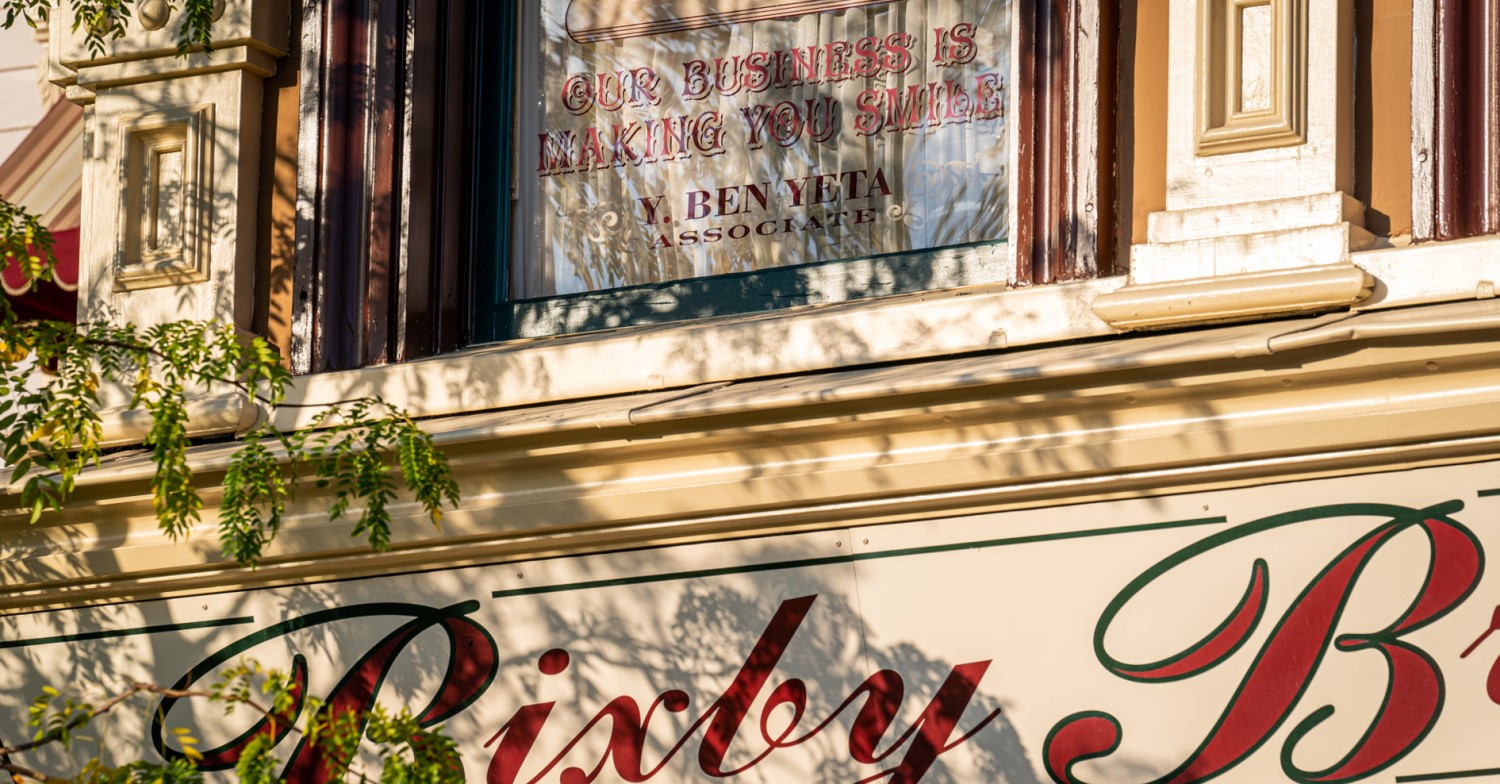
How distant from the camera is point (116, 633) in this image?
655 centimetres

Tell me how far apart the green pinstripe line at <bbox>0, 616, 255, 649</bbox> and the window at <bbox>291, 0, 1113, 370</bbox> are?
0.90m

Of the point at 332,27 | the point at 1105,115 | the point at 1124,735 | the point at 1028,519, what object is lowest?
the point at 1124,735

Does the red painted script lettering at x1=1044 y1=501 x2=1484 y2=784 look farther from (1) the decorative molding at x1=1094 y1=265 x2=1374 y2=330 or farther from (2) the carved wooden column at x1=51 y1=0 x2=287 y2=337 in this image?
(2) the carved wooden column at x1=51 y1=0 x2=287 y2=337

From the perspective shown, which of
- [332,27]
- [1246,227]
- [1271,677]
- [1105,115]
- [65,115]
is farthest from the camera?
[65,115]

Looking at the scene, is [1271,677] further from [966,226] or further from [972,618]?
[966,226]

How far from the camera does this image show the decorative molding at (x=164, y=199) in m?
6.91

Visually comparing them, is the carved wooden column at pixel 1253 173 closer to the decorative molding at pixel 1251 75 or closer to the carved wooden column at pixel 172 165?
the decorative molding at pixel 1251 75

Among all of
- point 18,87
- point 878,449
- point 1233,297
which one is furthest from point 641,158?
point 18,87

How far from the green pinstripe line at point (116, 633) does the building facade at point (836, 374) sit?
1cm

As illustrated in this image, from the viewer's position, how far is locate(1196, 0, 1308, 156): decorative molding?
5.48 m

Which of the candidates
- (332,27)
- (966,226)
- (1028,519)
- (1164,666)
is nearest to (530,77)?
(332,27)

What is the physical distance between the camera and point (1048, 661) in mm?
5355

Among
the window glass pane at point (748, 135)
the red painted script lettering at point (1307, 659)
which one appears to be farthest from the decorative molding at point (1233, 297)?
the window glass pane at point (748, 135)

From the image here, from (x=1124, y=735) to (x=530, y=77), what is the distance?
3133 millimetres
